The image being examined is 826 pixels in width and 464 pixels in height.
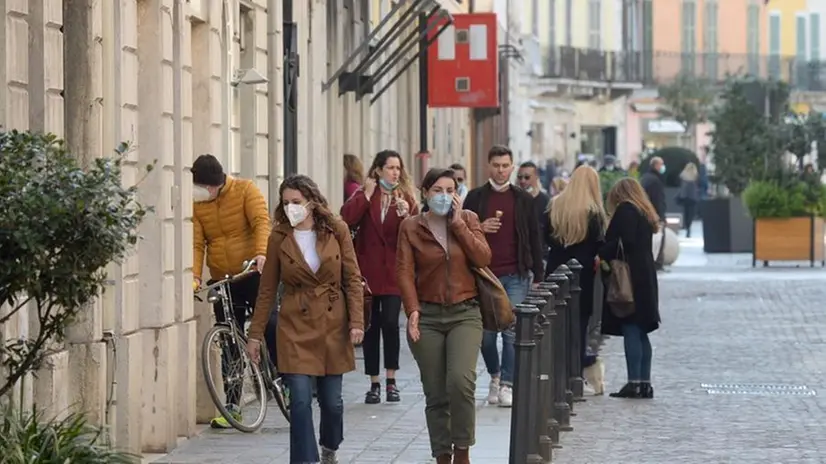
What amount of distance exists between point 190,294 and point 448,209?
253cm

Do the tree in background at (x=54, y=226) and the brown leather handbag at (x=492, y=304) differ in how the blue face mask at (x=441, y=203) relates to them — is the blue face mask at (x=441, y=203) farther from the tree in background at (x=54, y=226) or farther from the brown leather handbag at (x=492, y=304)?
the tree in background at (x=54, y=226)

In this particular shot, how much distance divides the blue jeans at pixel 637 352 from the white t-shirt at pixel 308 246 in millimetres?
5183

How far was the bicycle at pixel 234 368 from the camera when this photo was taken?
1329cm

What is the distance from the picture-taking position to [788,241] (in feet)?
111

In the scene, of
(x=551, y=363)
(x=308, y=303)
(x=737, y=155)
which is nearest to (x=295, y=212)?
(x=308, y=303)

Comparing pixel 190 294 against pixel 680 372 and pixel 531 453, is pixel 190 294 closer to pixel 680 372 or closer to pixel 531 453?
pixel 531 453

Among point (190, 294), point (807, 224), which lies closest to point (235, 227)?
point (190, 294)

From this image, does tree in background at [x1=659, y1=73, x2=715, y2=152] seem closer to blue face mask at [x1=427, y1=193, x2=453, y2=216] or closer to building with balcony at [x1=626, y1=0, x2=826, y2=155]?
building with balcony at [x1=626, y1=0, x2=826, y2=155]

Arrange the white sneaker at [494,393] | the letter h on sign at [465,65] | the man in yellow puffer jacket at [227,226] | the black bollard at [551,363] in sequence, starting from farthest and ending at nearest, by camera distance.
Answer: the letter h on sign at [465,65]
the white sneaker at [494,393]
the man in yellow puffer jacket at [227,226]
the black bollard at [551,363]

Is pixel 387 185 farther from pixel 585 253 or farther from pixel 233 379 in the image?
pixel 233 379

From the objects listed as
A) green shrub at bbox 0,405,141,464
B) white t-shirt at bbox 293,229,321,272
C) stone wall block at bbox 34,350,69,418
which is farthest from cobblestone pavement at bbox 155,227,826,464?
green shrub at bbox 0,405,141,464

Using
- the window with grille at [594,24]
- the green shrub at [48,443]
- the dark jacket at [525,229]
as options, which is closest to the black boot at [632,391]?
the dark jacket at [525,229]

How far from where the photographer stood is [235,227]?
1386cm

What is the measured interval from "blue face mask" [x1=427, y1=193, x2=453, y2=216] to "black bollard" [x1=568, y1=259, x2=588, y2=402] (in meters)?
3.70
